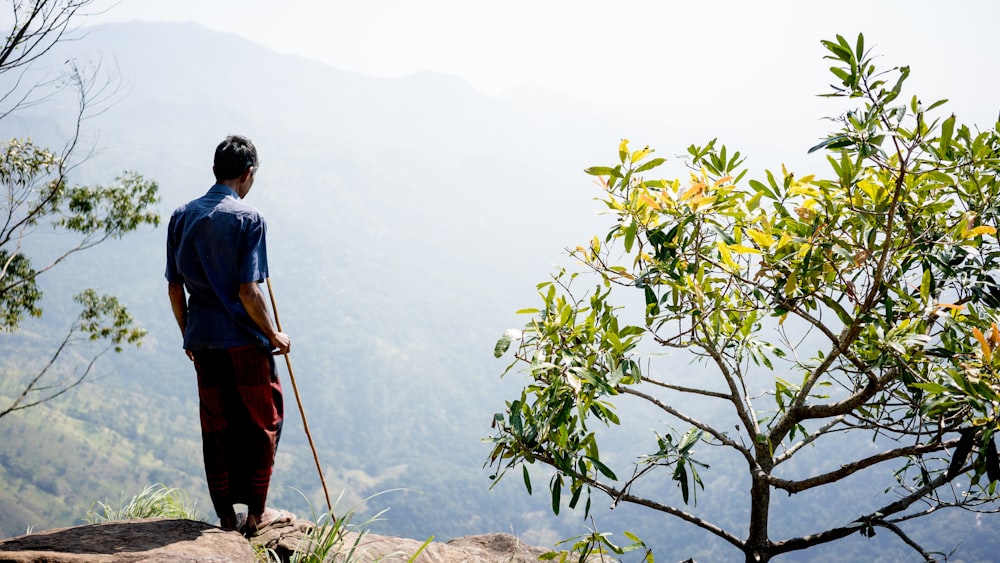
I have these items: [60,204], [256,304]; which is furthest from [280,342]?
[60,204]

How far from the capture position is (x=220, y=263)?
2.55 metres

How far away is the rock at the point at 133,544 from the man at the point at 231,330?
0.18m

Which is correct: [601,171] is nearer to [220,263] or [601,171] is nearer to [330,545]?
[220,263]

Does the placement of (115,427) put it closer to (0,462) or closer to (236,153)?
(0,462)

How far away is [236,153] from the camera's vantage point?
8.73 feet

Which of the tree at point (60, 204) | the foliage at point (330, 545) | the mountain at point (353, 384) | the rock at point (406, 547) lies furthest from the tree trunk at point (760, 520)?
the mountain at point (353, 384)

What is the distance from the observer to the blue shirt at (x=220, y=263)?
254 cm

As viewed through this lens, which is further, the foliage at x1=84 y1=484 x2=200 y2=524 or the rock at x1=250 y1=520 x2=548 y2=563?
the foliage at x1=84 y1=484 x2=200 y2=524

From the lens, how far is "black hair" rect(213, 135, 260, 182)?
264 centimetres

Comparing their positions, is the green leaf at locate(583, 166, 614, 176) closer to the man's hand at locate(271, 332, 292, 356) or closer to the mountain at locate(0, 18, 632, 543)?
the man's hand at locate(271, 332, 292, 356)

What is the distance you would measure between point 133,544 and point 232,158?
1.38 m

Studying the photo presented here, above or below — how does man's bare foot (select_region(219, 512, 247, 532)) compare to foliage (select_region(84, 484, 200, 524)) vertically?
above

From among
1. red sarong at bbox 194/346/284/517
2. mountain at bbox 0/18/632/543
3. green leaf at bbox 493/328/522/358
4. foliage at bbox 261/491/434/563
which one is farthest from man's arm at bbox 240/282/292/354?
mountain at bbox 0/18/632/543

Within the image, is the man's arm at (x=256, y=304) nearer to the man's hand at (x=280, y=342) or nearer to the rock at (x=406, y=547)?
the man's hand at (x=280, y=342)
